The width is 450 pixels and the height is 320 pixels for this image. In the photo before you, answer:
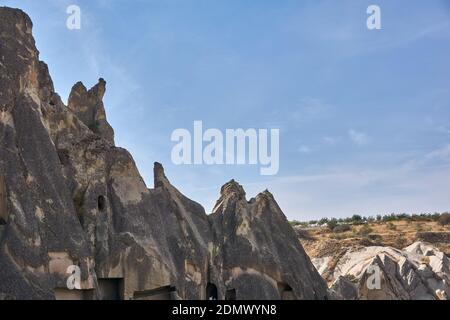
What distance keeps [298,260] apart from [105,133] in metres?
9.80

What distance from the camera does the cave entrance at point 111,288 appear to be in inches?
739

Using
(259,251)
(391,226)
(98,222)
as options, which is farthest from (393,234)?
(98,222)

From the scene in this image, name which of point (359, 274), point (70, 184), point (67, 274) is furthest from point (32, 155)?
point (359, 274)

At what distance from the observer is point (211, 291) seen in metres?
22.9

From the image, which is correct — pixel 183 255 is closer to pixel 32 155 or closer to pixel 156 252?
pixel 156 252

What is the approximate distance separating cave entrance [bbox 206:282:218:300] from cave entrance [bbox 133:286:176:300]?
2989mm

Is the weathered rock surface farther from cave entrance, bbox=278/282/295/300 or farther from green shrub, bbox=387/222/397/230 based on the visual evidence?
green shrub, bbox=387/222/397/230

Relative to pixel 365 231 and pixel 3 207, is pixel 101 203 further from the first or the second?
pixel 365 231

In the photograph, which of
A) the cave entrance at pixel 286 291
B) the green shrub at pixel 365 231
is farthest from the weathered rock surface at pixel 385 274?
the green shrub at pixel 365 231

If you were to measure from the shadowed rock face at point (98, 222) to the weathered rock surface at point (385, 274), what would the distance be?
5.78 meters

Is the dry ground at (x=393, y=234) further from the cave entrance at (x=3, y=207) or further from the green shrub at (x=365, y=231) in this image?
the cave entrance at (x=3, y=207)

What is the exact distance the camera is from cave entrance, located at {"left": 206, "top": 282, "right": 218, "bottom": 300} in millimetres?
22766
